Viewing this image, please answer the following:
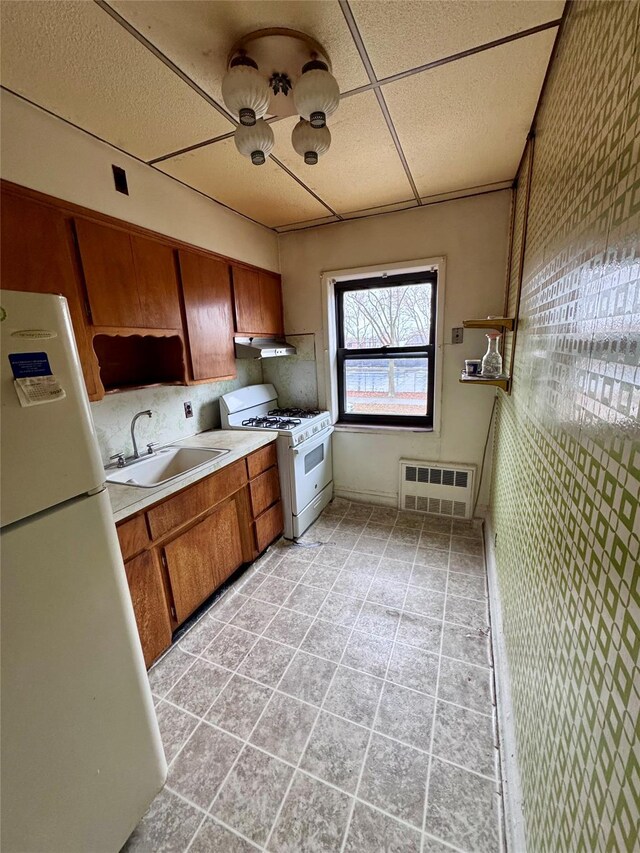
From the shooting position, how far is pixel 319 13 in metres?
1.02

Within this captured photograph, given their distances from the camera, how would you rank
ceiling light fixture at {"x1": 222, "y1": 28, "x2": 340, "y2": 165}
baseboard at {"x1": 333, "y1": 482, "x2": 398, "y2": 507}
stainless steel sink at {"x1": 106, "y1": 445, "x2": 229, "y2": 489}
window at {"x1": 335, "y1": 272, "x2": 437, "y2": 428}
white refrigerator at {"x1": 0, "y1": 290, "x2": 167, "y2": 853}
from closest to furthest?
1. white refrigerator at {"x1": 0, "y1": 290, "x2": 167, "y2": 853}
2. ceiling light fixture at {"x1": 222, "y1": 28, "x2": 340, "y2": 165}
3. stainless steel sink at {"x1": 106, "y1": 445, "x2": 229, "y2": 489}
4. window at {"x1": 335, "y1": 272, "x2": 437, "y2": 428}
5. baseboard at {"x1": 333, "y1": 482, "x2": 398, "y2": 507}

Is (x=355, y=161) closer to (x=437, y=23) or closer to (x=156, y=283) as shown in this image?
(x=437, y=23)

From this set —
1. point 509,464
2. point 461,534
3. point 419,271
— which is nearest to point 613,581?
point 509,464

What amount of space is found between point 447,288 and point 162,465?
2.46 metres

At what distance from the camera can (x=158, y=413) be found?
2.21 meters

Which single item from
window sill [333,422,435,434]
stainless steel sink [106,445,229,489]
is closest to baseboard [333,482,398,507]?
window sill [333,422,435,434]

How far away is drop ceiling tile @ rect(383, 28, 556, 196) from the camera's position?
123 centimetres

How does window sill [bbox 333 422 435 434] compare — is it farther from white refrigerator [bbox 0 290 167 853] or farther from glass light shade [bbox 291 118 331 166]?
white refrigerator [bbox 0 290 167 853]

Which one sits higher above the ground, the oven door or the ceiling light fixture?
the ceiling light fixture

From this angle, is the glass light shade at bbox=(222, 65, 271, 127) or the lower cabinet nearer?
the glass light shade at bbox=(222, 65, 271, 127)

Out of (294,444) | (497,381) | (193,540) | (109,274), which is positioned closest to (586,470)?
(497,381)

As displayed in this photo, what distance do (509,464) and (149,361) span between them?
92.1 inches

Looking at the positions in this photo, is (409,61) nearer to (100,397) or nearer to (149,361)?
(100,397)

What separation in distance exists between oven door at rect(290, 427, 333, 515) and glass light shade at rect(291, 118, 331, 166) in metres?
1.71
